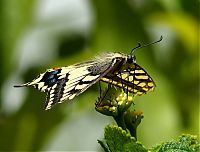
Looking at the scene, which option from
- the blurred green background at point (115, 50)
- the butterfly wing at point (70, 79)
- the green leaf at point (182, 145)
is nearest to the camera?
the green leaf at point (182, 145)

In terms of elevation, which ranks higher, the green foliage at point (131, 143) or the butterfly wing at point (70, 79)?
the butterfly wing at point (70, 79)

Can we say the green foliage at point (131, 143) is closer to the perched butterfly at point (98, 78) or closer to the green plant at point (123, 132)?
the green plant at point (123, 132)

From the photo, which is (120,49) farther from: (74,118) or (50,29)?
(50,29)

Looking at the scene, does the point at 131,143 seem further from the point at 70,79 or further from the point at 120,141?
the point at 70,79

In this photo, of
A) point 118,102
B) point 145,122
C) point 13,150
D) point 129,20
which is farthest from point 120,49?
point 118,102

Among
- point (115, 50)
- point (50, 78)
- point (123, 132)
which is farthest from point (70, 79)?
point (115, 50)

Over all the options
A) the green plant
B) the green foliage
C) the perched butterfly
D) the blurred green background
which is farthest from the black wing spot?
the blurred green background

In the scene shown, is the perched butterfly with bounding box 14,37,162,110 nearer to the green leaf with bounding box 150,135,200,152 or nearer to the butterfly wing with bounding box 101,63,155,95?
the butterfly wing with bounding box 101,63,155,95

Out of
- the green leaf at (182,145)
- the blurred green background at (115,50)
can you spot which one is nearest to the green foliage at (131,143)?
the green leaf at (182,145)
